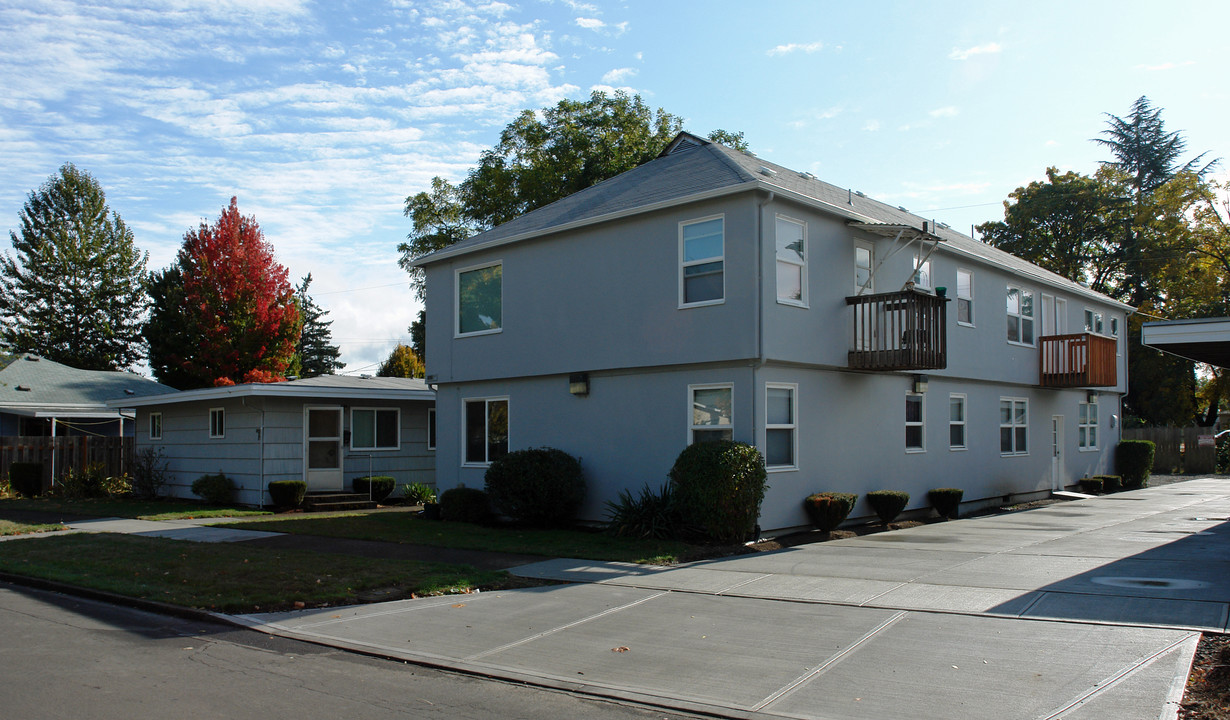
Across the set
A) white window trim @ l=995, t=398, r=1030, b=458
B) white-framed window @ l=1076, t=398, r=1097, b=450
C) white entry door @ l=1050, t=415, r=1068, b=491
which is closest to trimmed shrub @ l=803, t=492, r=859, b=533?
white window trim @ l=995, t=398, r=1030, b=458

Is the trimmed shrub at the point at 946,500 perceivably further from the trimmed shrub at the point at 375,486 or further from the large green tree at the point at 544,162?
the large green tree at the point at 544,162

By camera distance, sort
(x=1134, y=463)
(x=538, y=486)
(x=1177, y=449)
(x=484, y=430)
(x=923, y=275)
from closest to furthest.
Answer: (x=538, y=486), (x=923, y=275), (x=484, y=430), (x=1134, y=463), (x=1177, y=449)

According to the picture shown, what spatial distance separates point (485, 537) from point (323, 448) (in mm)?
8918

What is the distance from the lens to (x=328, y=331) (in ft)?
227

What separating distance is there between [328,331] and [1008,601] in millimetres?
66029

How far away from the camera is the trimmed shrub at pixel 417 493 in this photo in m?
22.4

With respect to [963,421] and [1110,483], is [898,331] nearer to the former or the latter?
[963,421]

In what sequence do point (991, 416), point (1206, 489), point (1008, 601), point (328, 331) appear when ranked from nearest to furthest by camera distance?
point (1008, 601) → point (991, 416) → point (1206, 489) → point (328, 331)

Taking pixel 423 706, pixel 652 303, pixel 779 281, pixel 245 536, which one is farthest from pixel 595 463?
pixel 423 706

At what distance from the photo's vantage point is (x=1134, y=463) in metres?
26.2

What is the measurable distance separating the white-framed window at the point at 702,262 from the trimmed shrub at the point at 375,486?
1092 cm

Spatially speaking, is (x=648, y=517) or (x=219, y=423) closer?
(x=648, y=517)

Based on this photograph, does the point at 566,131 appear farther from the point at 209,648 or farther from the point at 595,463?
the point at 209,648

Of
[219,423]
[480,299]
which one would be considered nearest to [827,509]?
[480,299]
